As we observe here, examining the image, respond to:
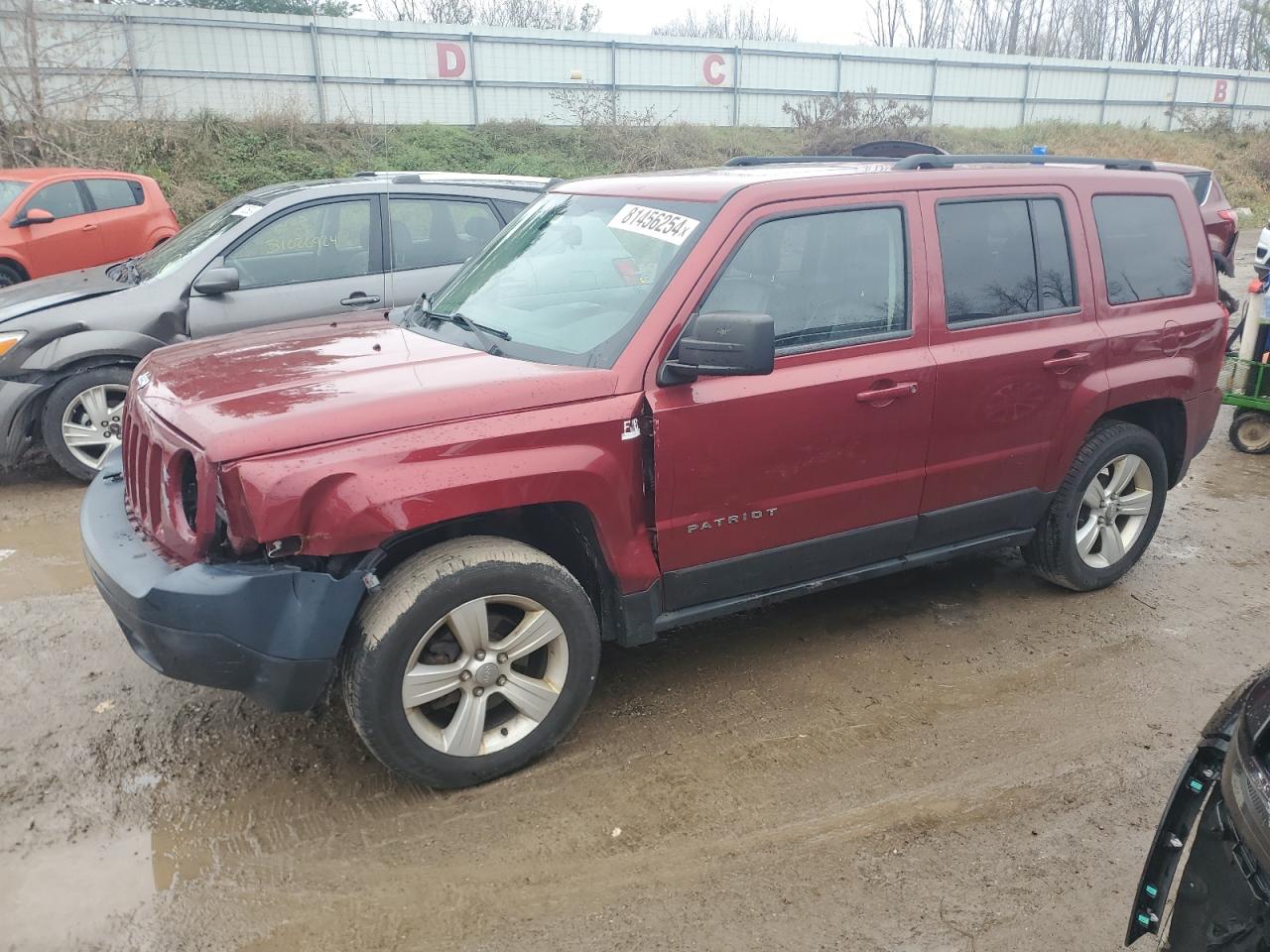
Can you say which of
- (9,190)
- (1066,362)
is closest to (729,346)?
(1066,362)

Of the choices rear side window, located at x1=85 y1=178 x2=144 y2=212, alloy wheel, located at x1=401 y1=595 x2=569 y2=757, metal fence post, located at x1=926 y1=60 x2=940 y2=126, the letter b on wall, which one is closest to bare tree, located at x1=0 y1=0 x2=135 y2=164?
the letter b on wall

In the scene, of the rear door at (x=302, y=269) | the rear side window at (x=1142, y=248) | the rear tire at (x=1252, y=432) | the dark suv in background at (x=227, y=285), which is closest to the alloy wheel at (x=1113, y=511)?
the rear side window at (x=1142, y=248)

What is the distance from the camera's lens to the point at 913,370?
3.87m

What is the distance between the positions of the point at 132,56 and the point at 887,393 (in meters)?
20.1

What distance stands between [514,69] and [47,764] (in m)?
22.2

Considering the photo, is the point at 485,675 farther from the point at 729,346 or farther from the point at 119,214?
the point at 119,214

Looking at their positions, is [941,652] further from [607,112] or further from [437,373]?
[607,112]

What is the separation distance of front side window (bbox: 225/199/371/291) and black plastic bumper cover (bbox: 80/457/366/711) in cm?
376

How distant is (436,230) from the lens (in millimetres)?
6824

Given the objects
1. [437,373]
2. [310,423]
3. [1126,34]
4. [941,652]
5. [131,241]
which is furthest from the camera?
[1126,34]

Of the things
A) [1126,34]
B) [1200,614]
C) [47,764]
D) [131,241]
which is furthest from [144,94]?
[1126,34]

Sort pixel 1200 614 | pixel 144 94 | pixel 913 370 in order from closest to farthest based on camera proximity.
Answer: pixel 913 370 → pixel 1200 614 → pixel 144 94

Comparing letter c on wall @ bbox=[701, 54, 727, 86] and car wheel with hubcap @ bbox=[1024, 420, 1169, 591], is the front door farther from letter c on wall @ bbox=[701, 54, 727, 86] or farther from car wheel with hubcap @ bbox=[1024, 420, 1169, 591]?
letter c on wall @ bbox=[701, 54, 727, 86]

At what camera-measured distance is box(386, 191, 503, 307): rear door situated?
666 centimetres
